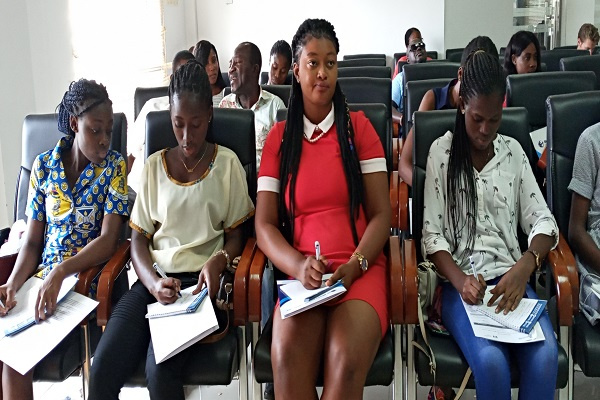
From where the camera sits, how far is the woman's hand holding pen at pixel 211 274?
2084mm

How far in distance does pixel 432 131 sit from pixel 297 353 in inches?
37.9

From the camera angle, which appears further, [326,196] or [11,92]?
[11,92]

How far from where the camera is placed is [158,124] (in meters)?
2.51

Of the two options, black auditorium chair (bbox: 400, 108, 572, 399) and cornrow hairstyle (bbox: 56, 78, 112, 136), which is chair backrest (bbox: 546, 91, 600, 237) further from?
cornrow hairstyle (bbox: 56, 78, 112, 136)

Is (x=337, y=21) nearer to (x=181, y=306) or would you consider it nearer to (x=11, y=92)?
(x=11, y=92)

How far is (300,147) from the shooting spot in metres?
2.25

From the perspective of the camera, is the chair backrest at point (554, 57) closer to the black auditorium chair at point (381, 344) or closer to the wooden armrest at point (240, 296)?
the black auditorium chair at point (381, 344)

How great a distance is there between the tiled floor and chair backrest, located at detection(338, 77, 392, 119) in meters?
1.41

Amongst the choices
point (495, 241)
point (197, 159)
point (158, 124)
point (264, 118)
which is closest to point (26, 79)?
point (264, 118)

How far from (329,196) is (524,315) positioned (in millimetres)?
684

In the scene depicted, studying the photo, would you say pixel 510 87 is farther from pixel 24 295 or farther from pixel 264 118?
pixel 24 295

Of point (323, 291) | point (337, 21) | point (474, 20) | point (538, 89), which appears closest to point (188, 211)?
point (323, 291)

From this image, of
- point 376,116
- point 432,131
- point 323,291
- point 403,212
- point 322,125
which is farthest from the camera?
point 403,212

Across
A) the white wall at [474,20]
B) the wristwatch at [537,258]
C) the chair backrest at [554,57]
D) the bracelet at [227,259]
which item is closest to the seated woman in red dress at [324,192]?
the bracelet at [227,259]
